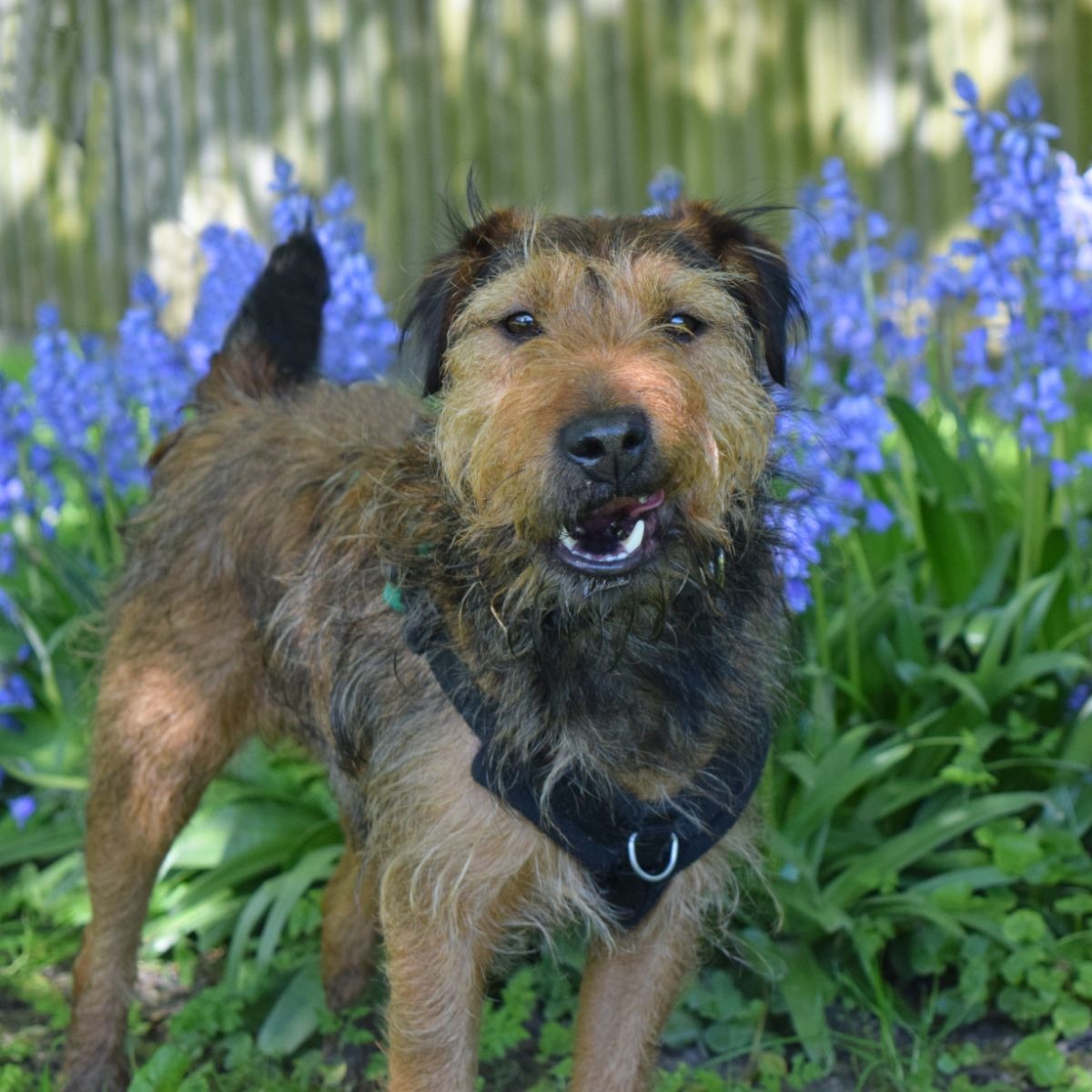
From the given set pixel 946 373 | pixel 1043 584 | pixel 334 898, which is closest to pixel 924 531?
pixel 1043 584

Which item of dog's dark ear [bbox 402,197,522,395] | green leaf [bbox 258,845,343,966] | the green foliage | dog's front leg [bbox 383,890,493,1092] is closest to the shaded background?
the green foliage

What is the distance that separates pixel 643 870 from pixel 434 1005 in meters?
0.46

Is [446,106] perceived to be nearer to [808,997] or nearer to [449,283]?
[449,283]

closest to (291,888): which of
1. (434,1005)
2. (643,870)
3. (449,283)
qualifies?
(434,1005)

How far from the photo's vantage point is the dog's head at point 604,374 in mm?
2213

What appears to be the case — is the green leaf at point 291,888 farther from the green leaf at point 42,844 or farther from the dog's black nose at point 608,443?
the dog's black nose at point 608,443

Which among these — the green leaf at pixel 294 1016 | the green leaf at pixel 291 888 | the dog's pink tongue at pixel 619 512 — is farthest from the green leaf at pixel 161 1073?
the dog's pink tongue at pixel 619 512

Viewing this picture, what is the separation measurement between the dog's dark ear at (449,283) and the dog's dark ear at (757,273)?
1.22 ft

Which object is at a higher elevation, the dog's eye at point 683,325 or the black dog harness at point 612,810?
the dog's eye at point 683,325

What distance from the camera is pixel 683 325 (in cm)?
254

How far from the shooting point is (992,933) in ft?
11.4

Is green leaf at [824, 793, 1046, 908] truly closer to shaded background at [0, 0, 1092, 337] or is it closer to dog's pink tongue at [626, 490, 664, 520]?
dog's pink tongue at [626, 490, 664, 520]

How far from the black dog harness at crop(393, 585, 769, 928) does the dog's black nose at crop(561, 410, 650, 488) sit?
23.5 inches

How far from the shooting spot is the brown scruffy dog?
7.66ft
